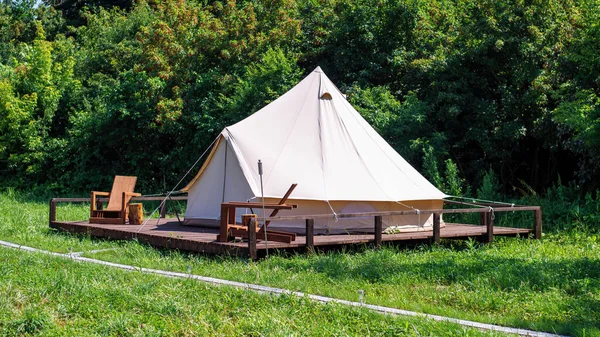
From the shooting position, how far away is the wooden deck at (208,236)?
10.1m

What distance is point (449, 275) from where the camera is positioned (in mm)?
8609

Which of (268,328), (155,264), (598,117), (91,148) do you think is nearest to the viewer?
(268,328)

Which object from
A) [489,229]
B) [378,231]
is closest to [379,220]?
[378,231]

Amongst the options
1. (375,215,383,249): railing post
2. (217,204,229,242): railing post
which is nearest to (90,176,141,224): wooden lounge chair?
(217,204,229,242): railing post

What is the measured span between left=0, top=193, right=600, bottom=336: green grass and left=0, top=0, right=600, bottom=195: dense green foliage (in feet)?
13.3

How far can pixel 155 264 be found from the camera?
955cm

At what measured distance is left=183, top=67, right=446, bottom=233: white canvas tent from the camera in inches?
477

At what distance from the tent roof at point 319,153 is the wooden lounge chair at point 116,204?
1.57m

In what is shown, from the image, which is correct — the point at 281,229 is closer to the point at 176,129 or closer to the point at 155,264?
the point at 155,264

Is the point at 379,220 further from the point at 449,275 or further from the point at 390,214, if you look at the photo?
the point at 449,275

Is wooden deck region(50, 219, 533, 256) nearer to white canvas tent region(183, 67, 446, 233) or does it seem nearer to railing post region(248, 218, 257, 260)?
railing post region(248, 218, 257, 260)

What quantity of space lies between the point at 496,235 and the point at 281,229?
3.91 meters

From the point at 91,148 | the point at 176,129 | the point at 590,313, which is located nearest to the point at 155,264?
the point at 590,313

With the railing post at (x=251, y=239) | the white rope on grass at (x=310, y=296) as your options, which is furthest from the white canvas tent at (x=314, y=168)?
the white rope on grass at (x=310, y=296)
